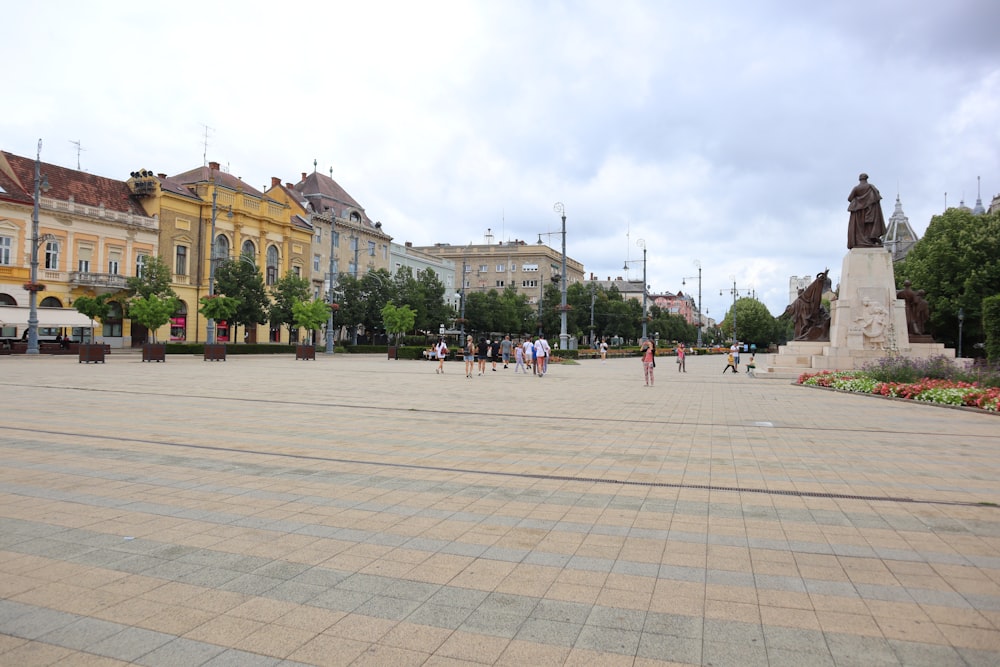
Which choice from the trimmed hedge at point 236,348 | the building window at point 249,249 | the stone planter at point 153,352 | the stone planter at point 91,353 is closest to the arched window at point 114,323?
the trimmed hedge at point 236,348

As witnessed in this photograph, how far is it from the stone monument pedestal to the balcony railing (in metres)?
45.7

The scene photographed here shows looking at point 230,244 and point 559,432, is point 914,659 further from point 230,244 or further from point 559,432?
point 230,244

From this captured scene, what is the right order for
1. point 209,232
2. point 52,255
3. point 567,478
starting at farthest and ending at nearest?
point 209,232, point 52,255, point 567,478

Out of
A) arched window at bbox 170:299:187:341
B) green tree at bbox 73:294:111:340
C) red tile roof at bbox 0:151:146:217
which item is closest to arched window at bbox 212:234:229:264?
arched window at bbox 170:299:187:341

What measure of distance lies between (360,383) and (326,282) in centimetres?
4964

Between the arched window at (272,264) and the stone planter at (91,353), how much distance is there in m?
32.7

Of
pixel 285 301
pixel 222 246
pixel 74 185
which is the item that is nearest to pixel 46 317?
pixel 74 185

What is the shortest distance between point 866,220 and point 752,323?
8770cm

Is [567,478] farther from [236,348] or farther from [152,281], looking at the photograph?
[152,281]

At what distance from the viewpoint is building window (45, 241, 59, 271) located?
44.2m

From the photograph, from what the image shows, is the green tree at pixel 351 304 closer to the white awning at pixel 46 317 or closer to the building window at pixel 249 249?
the building window at pixel 249 249

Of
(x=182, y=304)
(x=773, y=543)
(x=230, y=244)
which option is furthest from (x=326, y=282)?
(x=773, y=543)

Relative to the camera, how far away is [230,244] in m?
56.9

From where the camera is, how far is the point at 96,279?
45.7 metres
